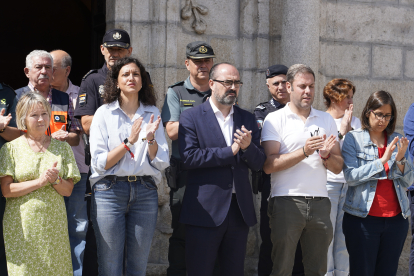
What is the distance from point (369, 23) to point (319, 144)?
2.79 m

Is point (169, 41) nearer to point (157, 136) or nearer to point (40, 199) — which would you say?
point (157, 136)

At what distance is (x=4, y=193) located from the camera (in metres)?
3.44

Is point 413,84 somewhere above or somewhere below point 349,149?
above

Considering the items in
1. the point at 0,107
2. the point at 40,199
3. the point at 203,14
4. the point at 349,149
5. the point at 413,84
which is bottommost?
the point at 40,199

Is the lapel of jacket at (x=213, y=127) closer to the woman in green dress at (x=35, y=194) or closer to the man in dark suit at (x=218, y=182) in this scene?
the man in dark suit at (x=218, y=182)

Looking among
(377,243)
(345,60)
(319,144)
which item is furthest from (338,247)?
(345,60)

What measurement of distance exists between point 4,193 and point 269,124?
6.58ft

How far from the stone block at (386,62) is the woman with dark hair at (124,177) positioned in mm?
3223

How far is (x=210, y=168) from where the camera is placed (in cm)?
363

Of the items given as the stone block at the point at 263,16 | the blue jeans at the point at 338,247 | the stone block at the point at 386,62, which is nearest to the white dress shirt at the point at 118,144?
the blue jeans at the point at 338,247

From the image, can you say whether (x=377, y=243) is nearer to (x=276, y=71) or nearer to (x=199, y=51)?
(x=276, y=71)

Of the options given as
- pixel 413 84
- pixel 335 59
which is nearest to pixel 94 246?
pixel 335 59

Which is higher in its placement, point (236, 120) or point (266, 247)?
point (236, 120)

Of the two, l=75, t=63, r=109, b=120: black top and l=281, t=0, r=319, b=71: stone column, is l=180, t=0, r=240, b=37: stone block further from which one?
l=75, t=63, r=109, b=120: black top
